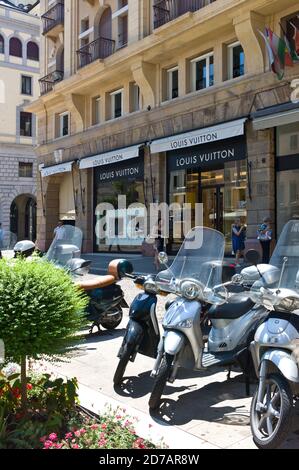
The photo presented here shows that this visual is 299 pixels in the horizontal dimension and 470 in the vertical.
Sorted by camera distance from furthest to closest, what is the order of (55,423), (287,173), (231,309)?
(287,173) → (231,309) → (55,423)

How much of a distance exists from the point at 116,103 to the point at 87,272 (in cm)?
1560

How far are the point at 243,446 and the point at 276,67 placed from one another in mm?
11720

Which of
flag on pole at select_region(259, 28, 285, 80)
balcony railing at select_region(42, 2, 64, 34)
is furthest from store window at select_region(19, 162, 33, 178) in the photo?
flag on pole at select_region(259, 28, 285, 80)

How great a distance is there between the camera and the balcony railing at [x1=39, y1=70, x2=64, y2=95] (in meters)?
24.7

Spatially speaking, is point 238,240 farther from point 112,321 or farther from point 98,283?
point 98,283

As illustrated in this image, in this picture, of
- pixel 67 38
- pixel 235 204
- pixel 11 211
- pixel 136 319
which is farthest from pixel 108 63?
pixel 11 211

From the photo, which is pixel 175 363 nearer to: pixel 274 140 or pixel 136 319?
pixel 136 319

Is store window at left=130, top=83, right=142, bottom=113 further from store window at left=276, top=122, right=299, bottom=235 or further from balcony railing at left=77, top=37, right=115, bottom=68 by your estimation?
store window at left=276, top=122, right=299, bottom=235

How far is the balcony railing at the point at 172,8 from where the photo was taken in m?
16.2

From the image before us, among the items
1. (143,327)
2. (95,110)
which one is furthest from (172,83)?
(143,327)

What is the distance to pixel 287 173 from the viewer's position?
14.0m

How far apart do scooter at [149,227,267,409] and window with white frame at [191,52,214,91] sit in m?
13.0

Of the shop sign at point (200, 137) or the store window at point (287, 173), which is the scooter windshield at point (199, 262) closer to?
the store window at point (287, 173)

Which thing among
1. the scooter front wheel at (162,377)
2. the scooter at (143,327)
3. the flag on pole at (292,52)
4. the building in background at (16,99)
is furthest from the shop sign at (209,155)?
the building in background at (16,99)
